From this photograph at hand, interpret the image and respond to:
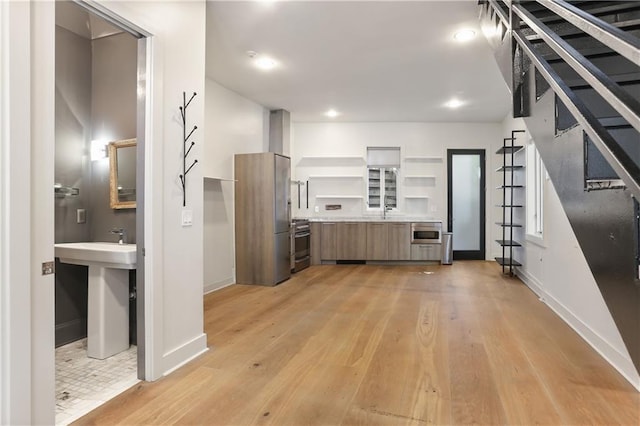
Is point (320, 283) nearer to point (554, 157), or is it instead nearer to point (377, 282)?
point (377, 282)

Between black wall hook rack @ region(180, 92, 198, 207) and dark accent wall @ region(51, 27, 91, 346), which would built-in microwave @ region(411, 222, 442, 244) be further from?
dark accent wall @ region(51, 27, 91, 346)

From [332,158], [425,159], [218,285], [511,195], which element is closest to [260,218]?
[218,285]

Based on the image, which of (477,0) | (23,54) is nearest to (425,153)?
(477,0)

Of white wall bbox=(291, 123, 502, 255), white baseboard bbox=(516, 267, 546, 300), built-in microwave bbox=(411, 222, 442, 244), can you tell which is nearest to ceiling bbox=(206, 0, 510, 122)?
white wall bbox=(291, 123, 502, 255)

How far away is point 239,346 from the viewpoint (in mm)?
2971

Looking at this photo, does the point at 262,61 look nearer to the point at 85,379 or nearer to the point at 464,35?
the point at 464,35

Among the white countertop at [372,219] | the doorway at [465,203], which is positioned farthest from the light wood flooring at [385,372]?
the doorway at [465,203]

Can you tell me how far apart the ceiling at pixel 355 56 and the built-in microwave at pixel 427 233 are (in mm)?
2215

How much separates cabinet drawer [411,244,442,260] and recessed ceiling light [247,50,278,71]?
4438 millimetres

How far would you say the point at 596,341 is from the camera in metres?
2.93

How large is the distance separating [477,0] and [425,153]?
476 centimetres

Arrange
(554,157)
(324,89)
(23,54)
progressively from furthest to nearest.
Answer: (324,89) < (554,157) < (23,54)

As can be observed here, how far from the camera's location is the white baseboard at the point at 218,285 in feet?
16.1

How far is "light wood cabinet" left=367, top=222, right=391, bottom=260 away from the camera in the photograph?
7.22 metres
